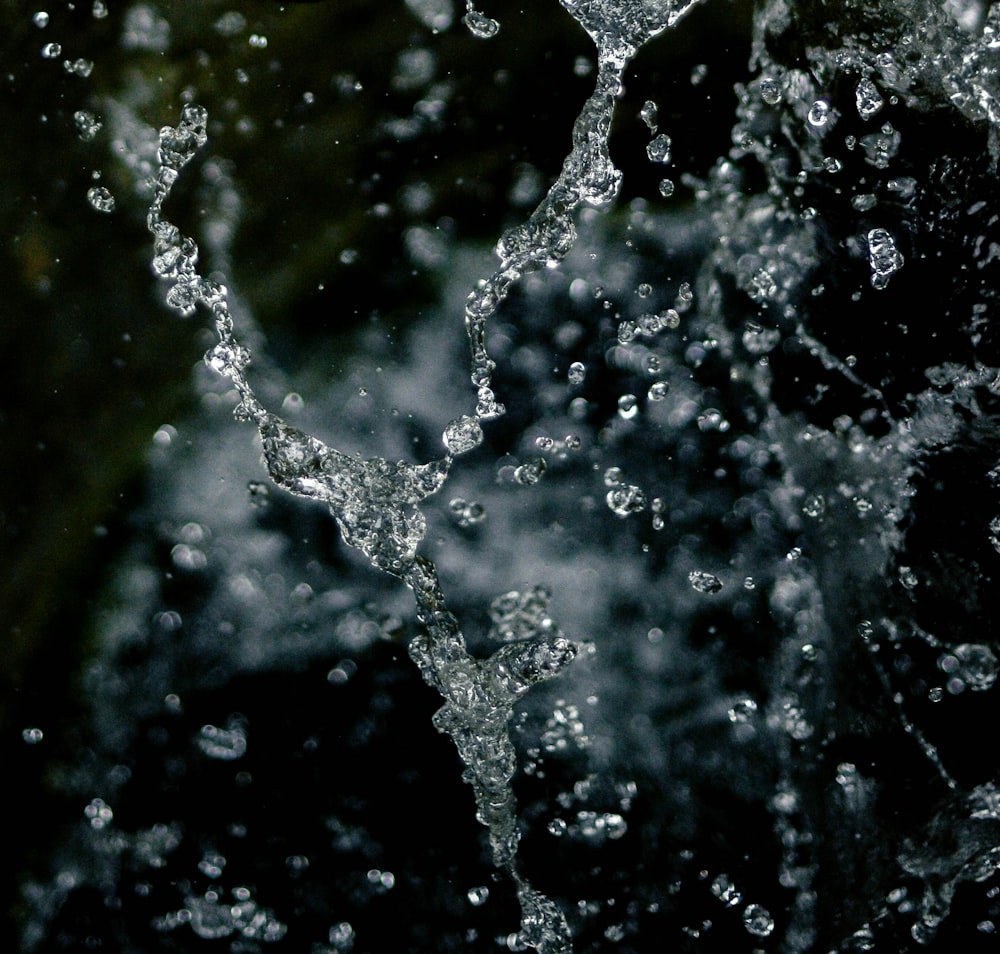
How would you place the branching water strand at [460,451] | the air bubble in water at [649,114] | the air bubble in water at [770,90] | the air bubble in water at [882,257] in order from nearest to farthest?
the branching water strand at [460,451] → the air bubble in water at [882,257] → the air bubble in water at [770,90] → the air bubble in water at [649,114]

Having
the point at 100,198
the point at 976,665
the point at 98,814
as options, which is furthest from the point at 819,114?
the point at 98,814

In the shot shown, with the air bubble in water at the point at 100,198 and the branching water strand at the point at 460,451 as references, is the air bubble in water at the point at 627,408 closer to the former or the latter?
the branching water strand at the point at 460,451

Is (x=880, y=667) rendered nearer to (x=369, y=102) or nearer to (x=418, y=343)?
(x=418, y=343)

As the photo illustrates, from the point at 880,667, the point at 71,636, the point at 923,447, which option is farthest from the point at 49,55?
the point at 880,667

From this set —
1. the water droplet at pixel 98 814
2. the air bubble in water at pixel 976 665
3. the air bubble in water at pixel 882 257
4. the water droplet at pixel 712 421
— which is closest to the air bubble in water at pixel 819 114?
the air bubble in water at pixel 882 257

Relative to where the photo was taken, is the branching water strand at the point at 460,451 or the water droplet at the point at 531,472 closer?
the branching water strand at the point at 460,451

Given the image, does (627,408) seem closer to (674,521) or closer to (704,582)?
(674,521)
